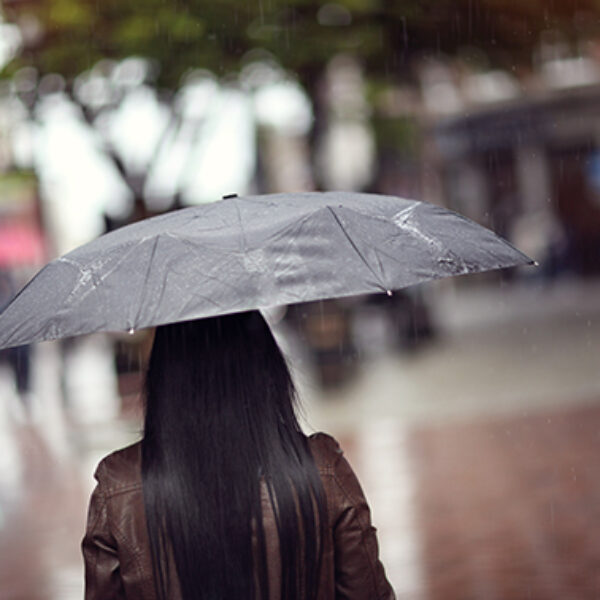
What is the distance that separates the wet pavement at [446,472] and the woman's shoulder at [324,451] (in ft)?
2.01

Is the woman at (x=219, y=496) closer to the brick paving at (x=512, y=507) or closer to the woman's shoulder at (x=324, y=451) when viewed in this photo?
the woman's shoulder at (x=324, y=451)

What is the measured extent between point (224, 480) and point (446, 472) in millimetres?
5853

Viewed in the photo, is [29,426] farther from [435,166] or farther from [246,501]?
[435,166]

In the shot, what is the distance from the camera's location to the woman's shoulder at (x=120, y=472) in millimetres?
2238

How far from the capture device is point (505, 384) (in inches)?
475

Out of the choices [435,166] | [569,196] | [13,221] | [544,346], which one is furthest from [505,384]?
[13,221]

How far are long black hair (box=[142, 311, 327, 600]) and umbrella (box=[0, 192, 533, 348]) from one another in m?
0.14

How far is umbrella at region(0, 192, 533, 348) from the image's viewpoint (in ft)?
7.43

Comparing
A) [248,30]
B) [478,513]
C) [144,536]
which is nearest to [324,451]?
[144,536]

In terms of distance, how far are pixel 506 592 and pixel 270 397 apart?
3.33m

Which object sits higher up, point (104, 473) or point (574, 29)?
point (574, 29)

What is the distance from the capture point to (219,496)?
2209 millimetres

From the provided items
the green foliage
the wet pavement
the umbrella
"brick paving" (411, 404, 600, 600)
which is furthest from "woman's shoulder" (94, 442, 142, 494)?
the green foliage

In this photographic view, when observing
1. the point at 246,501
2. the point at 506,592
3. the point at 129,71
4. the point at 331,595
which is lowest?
the point at 506,592
